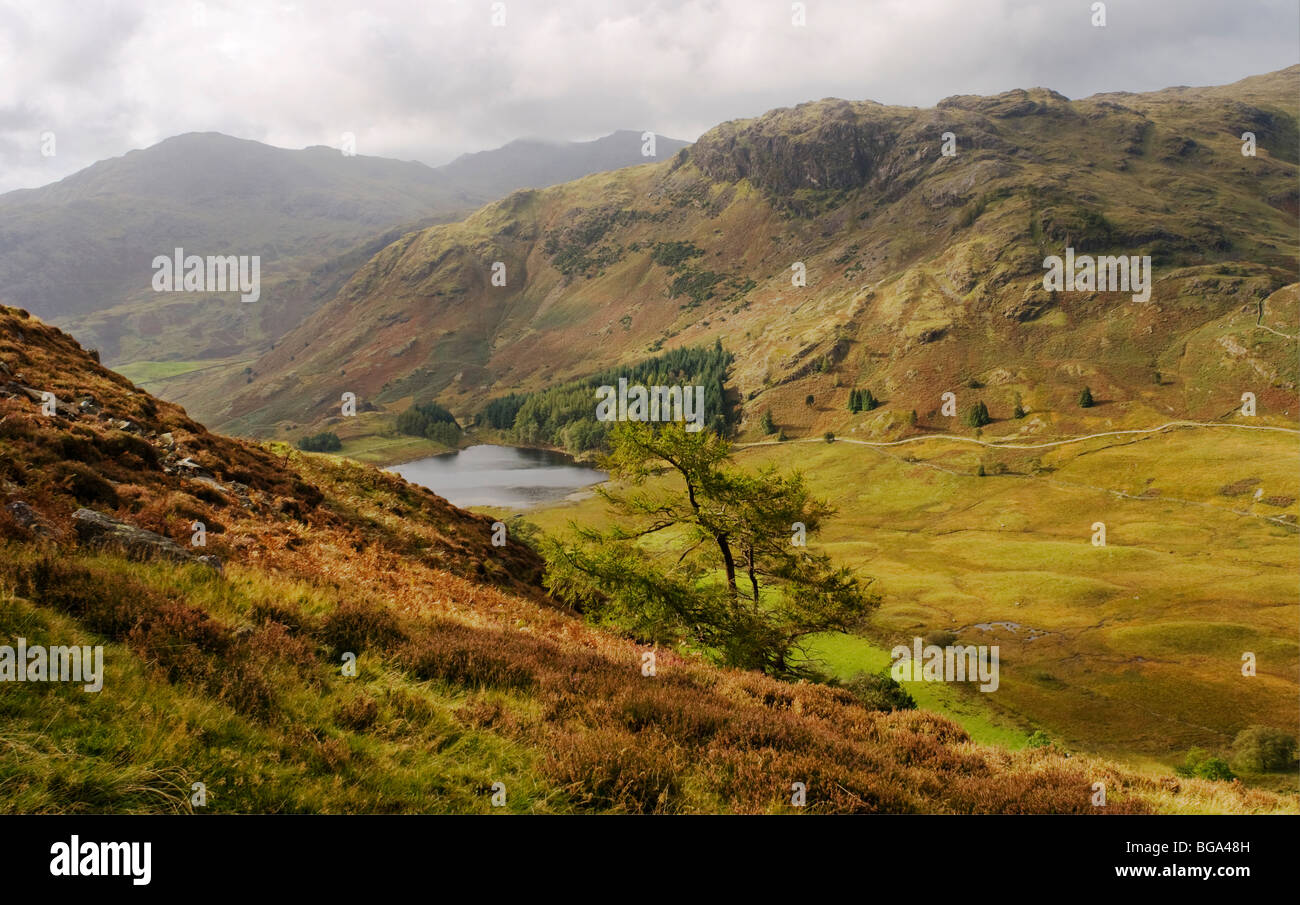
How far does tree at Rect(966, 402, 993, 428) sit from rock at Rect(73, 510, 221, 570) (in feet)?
553

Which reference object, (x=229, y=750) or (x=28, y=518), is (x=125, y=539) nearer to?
(x=28, y=518)

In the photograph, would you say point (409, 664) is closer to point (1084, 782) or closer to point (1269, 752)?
point (1084, 782)

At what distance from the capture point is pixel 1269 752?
43.8m

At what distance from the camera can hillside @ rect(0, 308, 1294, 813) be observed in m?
5.41

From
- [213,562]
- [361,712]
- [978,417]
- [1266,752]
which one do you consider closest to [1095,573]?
[1266,752]

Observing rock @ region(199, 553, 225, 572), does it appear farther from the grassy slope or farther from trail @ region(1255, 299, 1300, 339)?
trail @ region(1255, 299, 1300, 339)

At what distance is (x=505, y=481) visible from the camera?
17462 cm

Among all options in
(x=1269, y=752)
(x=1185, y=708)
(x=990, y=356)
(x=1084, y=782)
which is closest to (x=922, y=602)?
(x=1185, y=708)

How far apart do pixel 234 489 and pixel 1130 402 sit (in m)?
179

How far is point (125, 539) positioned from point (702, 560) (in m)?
18.2

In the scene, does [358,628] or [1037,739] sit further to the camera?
[1037,739]

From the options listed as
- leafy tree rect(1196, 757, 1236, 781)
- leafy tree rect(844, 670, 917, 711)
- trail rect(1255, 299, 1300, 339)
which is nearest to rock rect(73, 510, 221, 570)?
leafy tree rect(844, 670, 917, 711)

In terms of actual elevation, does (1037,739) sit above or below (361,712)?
below

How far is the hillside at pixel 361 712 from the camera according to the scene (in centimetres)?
541
